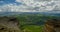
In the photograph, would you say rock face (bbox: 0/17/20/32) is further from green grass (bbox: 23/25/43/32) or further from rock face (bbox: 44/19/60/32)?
rock face (bbox: 44/19/60/32)

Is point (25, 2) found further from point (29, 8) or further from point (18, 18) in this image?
point (18, 18)

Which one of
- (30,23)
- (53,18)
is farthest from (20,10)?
(53,18)

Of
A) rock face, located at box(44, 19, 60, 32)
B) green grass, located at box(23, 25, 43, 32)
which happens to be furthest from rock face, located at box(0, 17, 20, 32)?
rock face, located at box(44, 19, 60, 32)

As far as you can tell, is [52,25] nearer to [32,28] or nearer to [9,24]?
[32,28]

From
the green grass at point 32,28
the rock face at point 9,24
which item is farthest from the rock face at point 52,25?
the rock face at point 9,24

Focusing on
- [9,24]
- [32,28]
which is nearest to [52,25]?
[32,28]

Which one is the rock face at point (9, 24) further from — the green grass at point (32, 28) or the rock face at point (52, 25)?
the rock face at point (52, 25)
